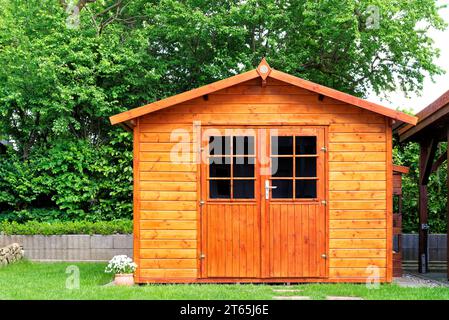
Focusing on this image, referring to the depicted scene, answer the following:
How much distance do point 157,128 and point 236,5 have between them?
24.7 feet

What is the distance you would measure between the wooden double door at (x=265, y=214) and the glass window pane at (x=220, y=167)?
0.01 metres

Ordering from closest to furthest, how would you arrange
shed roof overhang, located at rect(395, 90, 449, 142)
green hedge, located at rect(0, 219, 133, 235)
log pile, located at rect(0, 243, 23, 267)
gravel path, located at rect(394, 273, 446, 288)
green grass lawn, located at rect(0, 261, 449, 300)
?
green grass lawn, located at rect(0, 261, 449, 300) < gravel path, located at rect(394, 273, 446, 288) < shed roof overhang, located at rect(395, 90, 449, 142) < log pile, located at rect(0, 243, 23, 267) < green hedge, located at rect(0, 219, 133, 235)

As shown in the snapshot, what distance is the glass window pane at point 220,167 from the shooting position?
32.7 ft

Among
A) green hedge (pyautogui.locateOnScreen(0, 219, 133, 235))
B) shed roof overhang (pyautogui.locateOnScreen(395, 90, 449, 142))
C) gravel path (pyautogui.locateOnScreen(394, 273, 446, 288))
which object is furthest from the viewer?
green hedge (pyautogui.locateOnScreen(0, 219, 133, 235))

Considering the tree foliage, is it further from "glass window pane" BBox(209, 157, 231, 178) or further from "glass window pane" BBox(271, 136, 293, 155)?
"glass window pane" BBox(271, 136, 293, 155)

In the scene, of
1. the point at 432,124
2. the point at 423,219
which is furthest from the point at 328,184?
the point at 423,219

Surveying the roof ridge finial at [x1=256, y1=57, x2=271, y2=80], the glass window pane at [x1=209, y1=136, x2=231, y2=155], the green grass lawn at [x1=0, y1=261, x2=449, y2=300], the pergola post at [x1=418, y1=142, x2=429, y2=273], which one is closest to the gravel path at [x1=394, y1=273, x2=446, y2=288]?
the green grass lawn at [x1=0, y1=261, x2=449, y2=300]

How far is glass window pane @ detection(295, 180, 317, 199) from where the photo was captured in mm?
9977

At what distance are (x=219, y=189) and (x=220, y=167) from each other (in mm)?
310

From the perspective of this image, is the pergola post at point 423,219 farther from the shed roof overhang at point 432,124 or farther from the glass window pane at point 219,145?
the glass window pane at point 219,145

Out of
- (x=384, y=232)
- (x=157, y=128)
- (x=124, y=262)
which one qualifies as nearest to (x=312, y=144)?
(x=384, y=232)

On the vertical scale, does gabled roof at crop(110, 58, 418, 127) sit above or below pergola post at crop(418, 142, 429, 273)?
above

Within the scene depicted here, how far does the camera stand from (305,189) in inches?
393

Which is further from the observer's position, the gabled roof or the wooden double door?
the wooden double door
